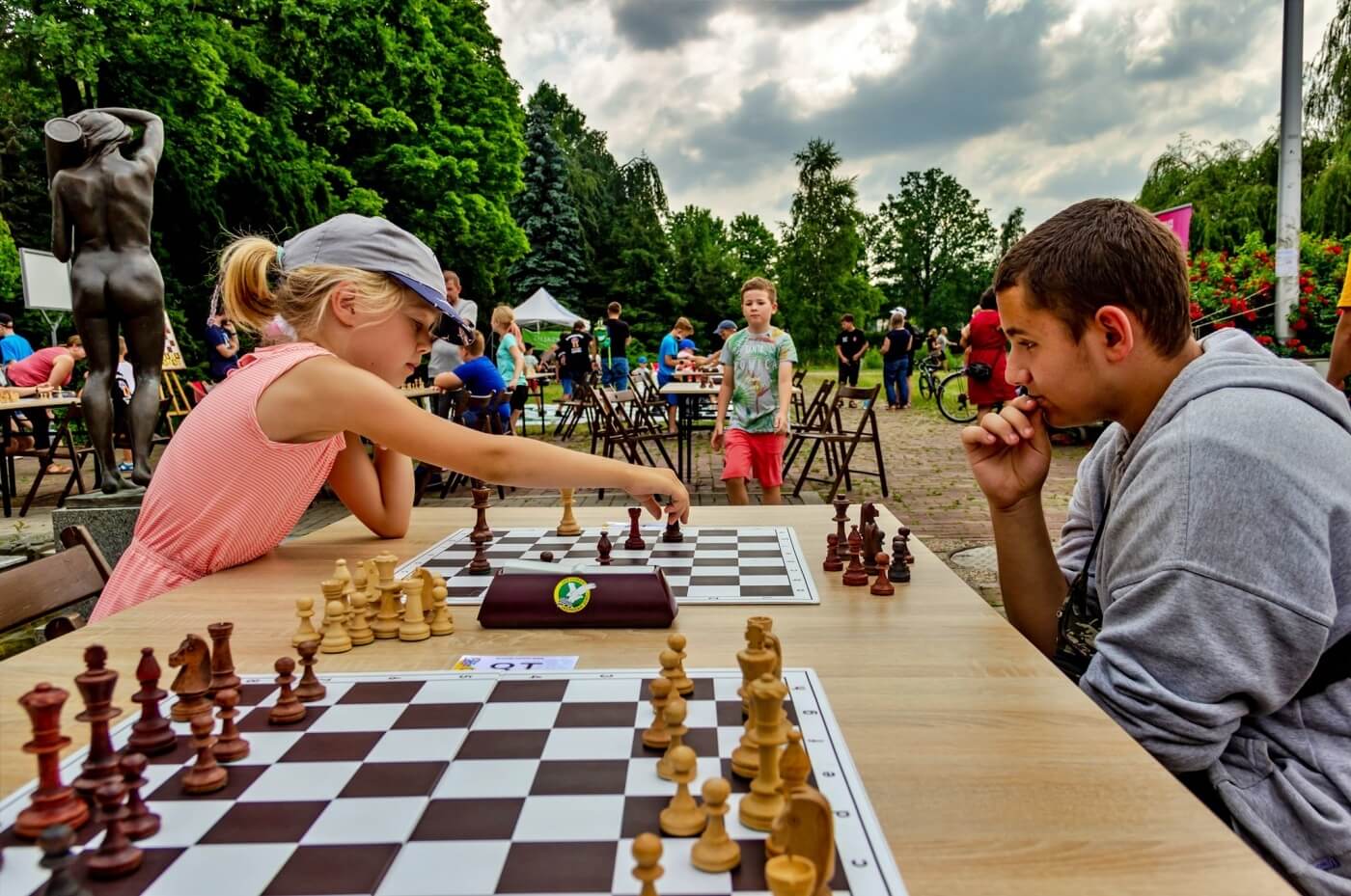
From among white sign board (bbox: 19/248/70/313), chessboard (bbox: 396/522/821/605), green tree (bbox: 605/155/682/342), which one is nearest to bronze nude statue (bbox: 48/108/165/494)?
chessboard (bbox: 396/522/821/605)

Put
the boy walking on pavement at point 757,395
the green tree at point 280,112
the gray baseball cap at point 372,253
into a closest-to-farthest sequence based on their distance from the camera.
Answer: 1. the gray baseball cap at point 372,253
2. the boy walking on pavement at point 757,395
3. the green tree at point 280,112

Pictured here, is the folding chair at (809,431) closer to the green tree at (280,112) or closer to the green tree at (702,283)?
the green tree at (280,112)

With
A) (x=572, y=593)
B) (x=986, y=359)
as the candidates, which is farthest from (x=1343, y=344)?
(x=986, y=359)

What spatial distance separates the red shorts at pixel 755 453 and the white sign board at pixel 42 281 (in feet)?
30.6

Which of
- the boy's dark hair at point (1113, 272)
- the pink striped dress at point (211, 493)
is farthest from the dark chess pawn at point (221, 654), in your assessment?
the boy's dark hair at point (1113, 272)

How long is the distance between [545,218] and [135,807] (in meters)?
37.2

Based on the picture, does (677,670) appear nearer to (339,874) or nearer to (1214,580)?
(339,874)

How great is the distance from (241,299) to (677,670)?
174 cm

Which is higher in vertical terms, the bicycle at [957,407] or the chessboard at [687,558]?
the chessboard at [687,558]

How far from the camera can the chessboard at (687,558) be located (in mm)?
1957

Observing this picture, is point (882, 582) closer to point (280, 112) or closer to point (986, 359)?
point (986, 359)

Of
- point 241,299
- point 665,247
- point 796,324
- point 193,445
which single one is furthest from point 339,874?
point 796,324

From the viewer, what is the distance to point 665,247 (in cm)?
4281

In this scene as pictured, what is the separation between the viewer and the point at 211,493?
216 cm
